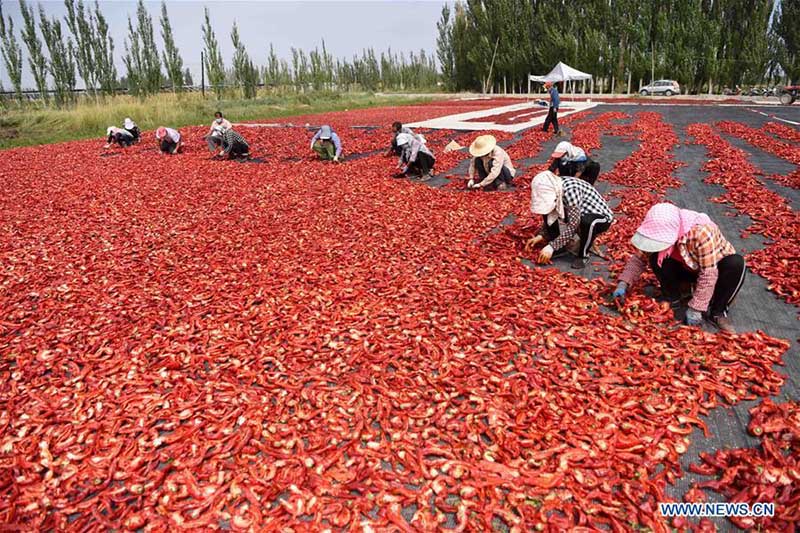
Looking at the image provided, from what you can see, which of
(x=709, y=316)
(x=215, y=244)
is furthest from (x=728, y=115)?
(x=215, y=244)

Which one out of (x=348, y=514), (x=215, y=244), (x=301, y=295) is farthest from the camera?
(x=215, y=244)

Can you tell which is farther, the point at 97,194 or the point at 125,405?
the point at 97,194

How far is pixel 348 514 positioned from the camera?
2693 millimetres

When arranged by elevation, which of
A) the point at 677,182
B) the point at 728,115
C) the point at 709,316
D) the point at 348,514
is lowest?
the point at 348,514

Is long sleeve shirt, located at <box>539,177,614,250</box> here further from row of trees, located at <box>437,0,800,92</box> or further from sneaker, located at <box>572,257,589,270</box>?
row of trees, located at <box>437,0,800,92</box>

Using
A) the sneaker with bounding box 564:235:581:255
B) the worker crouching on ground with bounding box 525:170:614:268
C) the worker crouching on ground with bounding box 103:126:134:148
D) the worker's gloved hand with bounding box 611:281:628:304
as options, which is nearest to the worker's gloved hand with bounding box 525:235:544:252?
the worker crouching on ground with bounding box 525:170:614:268

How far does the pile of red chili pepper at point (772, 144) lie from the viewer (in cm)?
944

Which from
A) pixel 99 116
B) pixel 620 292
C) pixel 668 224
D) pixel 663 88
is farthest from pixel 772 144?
pixel 663 88

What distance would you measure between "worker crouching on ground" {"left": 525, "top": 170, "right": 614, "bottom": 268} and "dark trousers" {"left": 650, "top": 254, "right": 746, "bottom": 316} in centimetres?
121

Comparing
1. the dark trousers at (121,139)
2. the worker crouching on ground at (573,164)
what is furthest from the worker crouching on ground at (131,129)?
the worker crouching on ground at (573,164)

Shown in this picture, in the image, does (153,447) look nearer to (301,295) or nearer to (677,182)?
(301,295)

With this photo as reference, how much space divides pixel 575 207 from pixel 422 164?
611 cm

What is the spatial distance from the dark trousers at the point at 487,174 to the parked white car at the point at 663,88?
42395mm

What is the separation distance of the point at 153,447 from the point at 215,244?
4523 millimetres
